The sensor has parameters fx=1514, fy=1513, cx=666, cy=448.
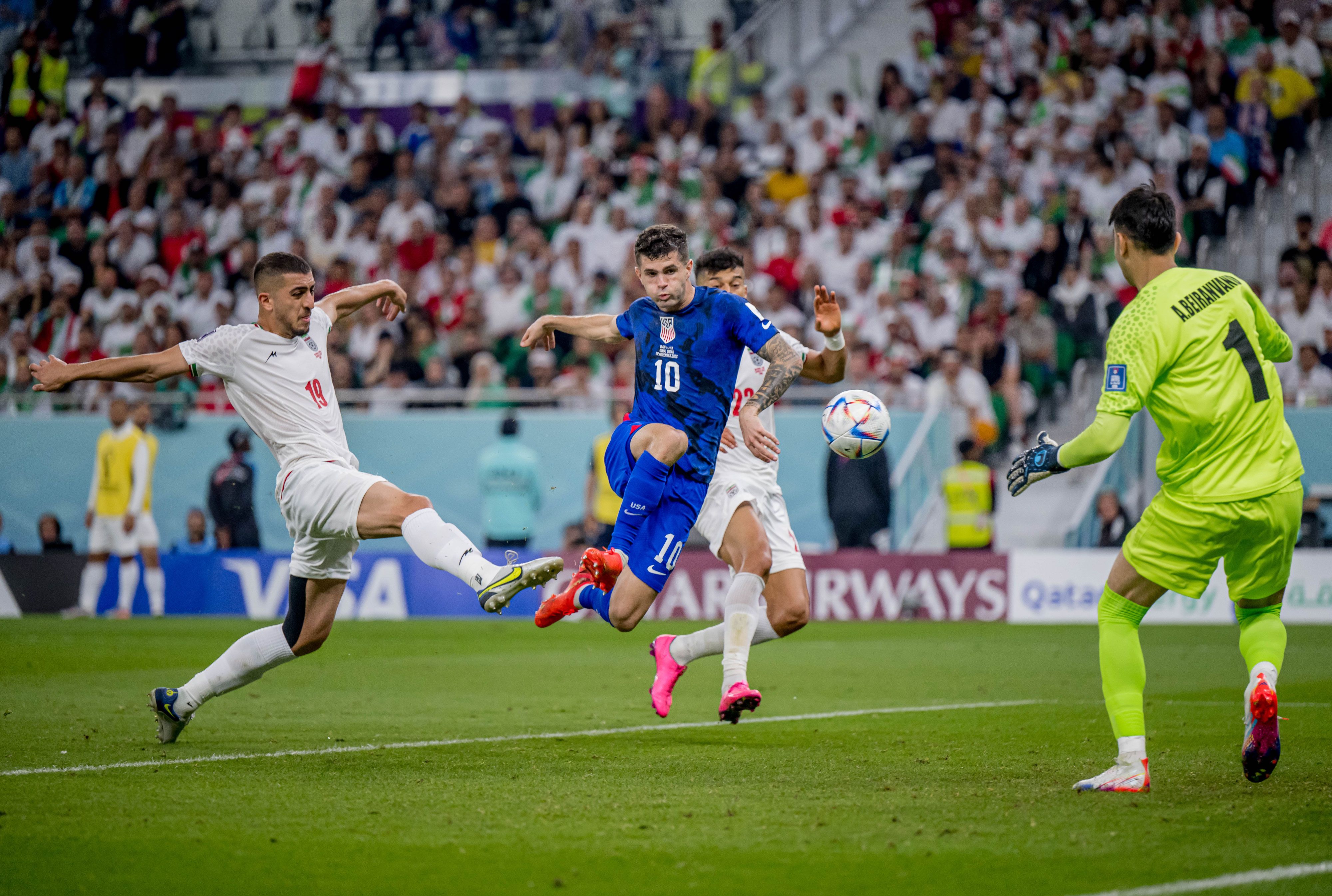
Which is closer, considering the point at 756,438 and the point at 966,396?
the point at 756,438

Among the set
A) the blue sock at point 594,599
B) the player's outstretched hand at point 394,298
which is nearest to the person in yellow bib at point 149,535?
the player's outstretched hand at point 394,298

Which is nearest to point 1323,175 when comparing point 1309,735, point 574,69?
point 574,69

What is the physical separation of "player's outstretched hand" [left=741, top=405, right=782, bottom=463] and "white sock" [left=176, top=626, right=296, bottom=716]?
2.47 m

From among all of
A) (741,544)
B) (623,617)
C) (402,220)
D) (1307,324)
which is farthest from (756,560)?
(402,220)

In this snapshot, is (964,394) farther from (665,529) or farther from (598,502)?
(665,529)

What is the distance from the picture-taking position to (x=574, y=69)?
2444cm

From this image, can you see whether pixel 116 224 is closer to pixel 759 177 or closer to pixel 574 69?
pixel 574 69

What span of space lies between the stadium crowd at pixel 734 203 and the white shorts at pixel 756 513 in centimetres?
844

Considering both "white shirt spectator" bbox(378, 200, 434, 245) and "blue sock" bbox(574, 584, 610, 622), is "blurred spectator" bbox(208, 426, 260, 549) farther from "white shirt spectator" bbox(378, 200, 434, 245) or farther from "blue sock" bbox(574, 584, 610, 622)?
"blue sock" bbox(574, 584, 610, 622)

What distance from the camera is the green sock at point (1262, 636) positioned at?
5.93 metres

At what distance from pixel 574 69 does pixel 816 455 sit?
33.0ft

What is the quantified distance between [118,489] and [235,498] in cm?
135

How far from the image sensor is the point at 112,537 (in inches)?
681

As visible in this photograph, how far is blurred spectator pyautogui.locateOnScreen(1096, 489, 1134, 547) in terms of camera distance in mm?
16281
